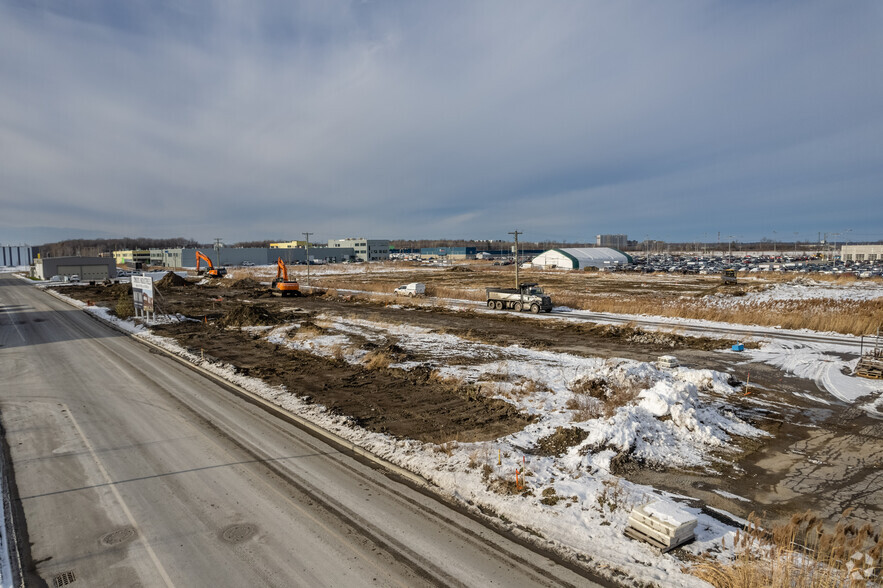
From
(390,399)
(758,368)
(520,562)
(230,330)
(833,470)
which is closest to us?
(520,562)

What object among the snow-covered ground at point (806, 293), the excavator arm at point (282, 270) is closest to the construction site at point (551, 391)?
the snow-covered ground at point (806, 293)

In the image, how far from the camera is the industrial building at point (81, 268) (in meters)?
87.9

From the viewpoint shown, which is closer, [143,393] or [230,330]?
[143,393]

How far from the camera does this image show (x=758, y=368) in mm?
19641

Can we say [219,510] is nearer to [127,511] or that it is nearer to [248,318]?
[127,511]

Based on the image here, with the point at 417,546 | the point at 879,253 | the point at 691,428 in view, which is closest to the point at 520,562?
the point at 417,546

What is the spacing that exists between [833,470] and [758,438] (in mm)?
1882

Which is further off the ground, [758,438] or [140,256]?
[140,256]

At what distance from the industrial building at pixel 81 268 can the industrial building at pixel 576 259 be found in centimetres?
9627

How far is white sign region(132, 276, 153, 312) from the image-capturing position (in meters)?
31.2

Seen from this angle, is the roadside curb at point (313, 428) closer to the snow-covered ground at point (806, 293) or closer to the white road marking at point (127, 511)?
the white road marking at point (127, 511)

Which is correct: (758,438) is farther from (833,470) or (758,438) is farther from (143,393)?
(143,393)

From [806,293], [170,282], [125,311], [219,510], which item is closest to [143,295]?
[125,311]

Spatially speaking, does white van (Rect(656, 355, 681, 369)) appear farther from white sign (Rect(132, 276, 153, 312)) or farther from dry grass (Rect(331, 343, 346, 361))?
white sign (Rect(132, 276, 153, 312))
